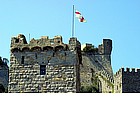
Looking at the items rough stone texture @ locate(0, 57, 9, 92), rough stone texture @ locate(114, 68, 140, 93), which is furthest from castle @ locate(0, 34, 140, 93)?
rough stone texture @ locate(0, 57, 9, 92)

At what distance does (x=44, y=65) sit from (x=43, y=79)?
0.66m

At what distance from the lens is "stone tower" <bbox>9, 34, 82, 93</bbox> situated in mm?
15484

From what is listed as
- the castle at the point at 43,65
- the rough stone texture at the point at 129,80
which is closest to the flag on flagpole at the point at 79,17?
the castle at the point at 43,65

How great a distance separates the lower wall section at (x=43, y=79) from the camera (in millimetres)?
15427

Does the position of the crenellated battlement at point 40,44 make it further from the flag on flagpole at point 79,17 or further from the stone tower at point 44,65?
the flag on flagpole at point 79,17

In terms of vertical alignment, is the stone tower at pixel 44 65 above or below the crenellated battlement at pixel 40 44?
below

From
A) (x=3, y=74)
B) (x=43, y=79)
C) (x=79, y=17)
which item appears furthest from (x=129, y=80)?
(x=43, y=79)

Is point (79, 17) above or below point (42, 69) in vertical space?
above

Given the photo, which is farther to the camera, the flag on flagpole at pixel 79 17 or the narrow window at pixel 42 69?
the flag on flagpole at pixel 79 17

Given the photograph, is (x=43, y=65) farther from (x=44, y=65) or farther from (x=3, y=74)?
(x=3, y=74)

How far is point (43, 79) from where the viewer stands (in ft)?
51.2
